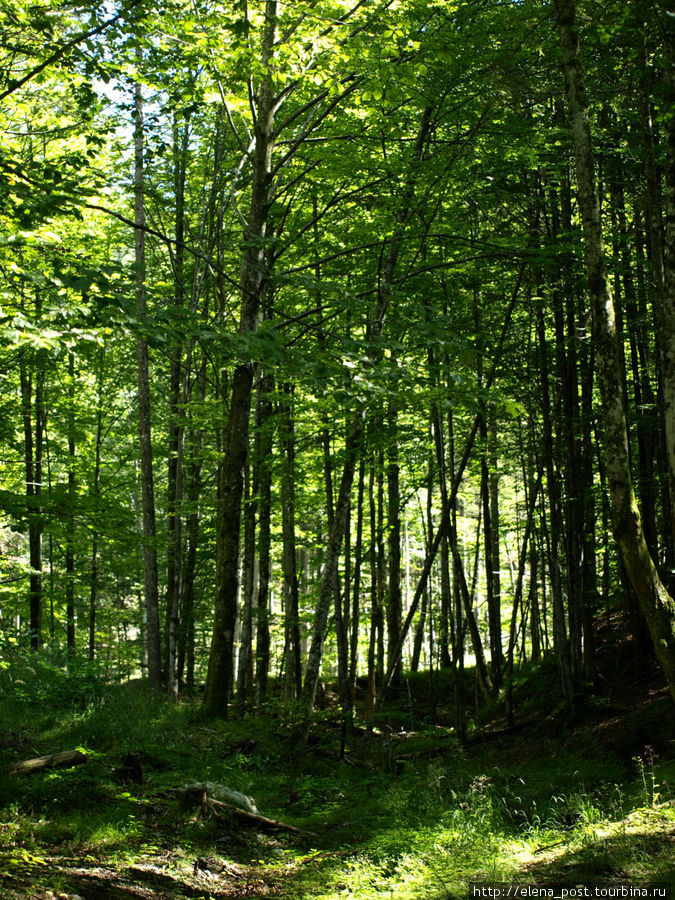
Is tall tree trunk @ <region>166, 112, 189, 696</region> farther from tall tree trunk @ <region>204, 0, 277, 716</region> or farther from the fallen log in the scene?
the fallen log

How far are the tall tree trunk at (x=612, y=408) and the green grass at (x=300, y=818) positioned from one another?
1.34 meters

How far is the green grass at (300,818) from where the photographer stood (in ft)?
13.0

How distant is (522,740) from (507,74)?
844 centimetres

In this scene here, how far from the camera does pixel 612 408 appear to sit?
475 cm

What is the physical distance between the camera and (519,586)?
1024 cm

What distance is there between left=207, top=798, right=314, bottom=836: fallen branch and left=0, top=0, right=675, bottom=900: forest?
0.04 metres

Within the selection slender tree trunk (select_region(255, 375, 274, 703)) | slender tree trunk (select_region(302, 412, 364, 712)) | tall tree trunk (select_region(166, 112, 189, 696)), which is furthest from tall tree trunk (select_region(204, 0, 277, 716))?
tall tree trunk (select_region(166, 112, 189, 696))

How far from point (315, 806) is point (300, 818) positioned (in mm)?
439

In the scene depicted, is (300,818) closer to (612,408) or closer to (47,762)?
(47,762)

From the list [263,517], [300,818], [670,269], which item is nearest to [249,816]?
[300,818]

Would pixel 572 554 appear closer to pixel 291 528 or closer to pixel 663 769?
pixel 663 769

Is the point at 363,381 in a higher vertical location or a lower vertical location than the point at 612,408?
higher

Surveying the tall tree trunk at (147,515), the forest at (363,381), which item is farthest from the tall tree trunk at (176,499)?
the tall tree trunk at (147,515)

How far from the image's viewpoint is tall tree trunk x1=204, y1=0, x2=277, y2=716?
8258 millimetres
